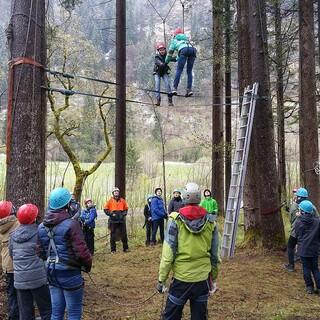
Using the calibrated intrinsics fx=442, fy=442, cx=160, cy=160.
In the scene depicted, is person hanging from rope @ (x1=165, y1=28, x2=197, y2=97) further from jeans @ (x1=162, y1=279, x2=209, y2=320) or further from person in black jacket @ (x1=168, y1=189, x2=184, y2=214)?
jeans @ (x1=162, y1=279, x2=209, y2=320)

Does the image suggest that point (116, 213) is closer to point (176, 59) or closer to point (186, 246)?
point (176, 59)

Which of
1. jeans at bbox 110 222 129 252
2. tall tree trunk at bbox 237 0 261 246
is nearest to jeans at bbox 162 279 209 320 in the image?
tall tree trunk at bbox 237 0 261 246

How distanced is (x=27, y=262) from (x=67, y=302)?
67 cm

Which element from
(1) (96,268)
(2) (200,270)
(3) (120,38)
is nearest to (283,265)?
(1) (96,268)

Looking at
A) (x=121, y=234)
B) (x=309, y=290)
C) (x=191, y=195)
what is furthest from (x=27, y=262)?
(x=121, y=234)

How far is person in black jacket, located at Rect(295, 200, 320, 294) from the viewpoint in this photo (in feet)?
24.7

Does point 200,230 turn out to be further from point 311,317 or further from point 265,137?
point 265,137

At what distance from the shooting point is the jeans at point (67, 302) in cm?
448

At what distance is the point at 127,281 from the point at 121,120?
240 inches

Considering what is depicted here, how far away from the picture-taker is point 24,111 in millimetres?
Result: 6047

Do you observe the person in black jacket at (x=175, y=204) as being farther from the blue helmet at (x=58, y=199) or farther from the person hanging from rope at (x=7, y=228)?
the blue helmet at (x=58, y=199)

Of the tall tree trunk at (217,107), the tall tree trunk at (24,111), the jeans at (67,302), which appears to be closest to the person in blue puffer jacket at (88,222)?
the tall tree trunk at (24,111)

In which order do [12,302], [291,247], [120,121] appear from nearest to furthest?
[12,302], [291,247], [120,121]

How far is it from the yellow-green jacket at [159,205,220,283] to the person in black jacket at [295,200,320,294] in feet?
11.9
